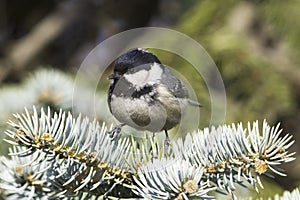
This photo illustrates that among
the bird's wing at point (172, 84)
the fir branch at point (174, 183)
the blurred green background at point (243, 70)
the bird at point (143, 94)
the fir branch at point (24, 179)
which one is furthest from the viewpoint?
the blurred green background at point (243, 70)

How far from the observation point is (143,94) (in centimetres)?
113

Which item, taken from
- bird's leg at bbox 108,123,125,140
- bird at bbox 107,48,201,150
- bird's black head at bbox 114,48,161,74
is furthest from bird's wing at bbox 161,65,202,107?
bird's leg at bbox 108,123,125,140

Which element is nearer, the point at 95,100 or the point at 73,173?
the point at 73,173

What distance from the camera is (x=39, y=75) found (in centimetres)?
142

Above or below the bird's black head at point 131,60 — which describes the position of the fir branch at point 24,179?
below

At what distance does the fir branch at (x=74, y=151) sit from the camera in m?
0.75

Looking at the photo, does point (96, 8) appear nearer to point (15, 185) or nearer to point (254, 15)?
point (254, 15)

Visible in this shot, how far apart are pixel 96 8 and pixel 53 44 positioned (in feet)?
1.03

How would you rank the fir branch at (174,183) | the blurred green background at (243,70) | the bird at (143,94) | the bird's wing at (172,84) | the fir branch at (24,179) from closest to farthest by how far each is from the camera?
the fir branch at (174,183), the fir branch at (24,179), the bird at (143,94), the bird's wing at (172,84), the blurred green background at (243,70)

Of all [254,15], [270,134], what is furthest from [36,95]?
[254,15]

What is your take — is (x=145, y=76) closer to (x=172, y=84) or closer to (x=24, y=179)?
(x=172, y=84)

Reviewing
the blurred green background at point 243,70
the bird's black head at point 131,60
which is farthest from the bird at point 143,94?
the blurred green background at point 243,70

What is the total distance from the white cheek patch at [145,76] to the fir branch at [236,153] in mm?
301

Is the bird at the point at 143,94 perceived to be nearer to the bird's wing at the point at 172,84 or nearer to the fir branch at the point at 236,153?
the bird's wing at the point at 172,84
